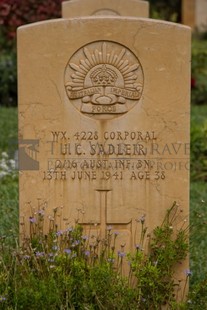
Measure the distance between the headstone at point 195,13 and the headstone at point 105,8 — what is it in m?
15.6

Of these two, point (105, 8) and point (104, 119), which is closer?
point (104, 119)

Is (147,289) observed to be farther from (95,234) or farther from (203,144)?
(203,144)

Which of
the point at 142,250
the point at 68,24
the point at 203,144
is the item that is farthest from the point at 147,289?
the point at 203,144

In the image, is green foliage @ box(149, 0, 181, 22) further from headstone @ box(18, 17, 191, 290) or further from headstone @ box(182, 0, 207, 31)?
headstone @ box(18, 17, 191, 290)

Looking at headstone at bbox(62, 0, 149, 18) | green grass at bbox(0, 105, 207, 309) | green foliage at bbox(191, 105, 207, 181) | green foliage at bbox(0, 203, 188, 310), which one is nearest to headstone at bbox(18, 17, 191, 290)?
green foliage at bbox(0, 203, 188, 310)

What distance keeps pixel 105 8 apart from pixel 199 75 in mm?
6244

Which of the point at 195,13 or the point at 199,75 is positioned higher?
the point at 195,13

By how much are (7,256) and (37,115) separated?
879 millimetres

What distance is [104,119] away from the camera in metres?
6.08

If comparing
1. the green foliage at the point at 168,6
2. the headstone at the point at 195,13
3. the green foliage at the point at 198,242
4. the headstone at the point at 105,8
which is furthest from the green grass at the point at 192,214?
the green foliage at the point at 168,6

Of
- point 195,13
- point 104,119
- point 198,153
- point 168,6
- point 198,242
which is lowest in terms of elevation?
point 198,242

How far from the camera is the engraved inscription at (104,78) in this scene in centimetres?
602

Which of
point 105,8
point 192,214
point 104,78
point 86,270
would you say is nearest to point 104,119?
point 104,78

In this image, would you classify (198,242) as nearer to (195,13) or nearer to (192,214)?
(192,214)
